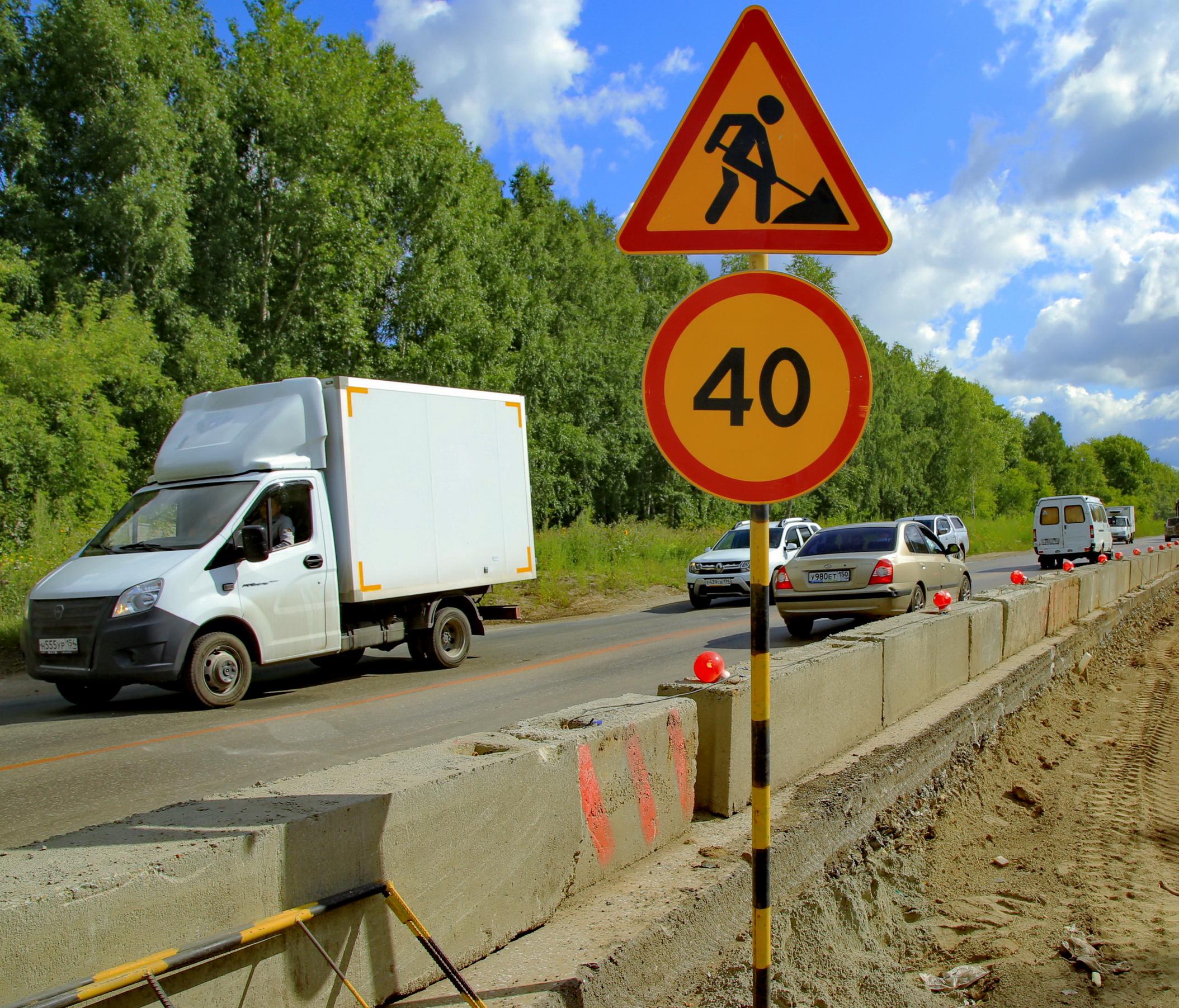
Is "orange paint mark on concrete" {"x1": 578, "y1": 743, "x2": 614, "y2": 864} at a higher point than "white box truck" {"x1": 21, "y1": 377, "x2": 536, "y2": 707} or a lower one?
lower

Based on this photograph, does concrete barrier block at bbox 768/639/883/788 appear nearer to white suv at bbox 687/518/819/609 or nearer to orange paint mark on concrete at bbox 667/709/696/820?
orange paint mark on concrete at bbox 667/709/696/820

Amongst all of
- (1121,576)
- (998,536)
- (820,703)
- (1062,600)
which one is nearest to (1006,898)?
(820,703)

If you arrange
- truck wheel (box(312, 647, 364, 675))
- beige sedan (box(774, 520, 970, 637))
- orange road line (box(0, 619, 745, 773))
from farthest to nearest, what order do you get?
1. beige sedan (box(774, 520, 970, 637))
2. truck wheel (box(312, 647, 364, 675))
3. orange road line (box(0, 619, 745, 773))

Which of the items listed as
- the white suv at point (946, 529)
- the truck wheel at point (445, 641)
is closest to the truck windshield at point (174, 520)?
the truck wheel at point (445, 641)

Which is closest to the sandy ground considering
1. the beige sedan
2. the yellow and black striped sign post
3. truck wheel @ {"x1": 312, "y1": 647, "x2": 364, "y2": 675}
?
the yellow and black striped sign post

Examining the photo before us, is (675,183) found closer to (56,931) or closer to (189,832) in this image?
(189,832)

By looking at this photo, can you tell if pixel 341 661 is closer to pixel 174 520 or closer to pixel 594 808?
pixel 174 520

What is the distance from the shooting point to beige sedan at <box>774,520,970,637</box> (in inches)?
521

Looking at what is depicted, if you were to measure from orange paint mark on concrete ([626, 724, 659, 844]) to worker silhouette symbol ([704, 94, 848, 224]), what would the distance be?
77.8 inches

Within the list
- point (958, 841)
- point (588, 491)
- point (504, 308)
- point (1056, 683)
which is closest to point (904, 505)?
point (588, 491)

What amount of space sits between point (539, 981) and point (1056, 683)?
862 cm

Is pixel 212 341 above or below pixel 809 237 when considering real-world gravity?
above

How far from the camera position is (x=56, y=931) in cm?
198

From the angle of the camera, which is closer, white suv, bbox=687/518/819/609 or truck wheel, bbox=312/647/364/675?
truck wheel, bbox=312/647/364/675
